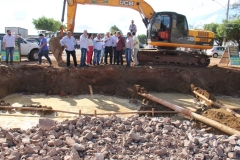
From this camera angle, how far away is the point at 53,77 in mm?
11086

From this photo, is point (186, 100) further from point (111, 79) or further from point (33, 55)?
point (33, 55)

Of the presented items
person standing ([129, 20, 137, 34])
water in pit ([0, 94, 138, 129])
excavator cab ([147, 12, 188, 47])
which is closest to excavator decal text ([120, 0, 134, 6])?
person standing ([129, 20, 137, 34])

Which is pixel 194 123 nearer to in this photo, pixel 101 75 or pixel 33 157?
pixel 33 157

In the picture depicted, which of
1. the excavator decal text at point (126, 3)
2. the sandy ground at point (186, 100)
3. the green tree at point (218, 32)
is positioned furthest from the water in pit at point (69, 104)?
the green tree at point (218, 32)

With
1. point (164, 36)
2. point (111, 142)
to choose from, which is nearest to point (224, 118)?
point (111, 142)

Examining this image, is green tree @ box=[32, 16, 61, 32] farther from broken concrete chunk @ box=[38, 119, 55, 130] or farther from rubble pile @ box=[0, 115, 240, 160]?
rubble pile @ box=[0, 115, 240, 160]

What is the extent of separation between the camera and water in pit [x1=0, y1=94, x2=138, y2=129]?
25.3 ft

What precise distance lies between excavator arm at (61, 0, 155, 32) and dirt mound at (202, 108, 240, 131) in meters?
7.47

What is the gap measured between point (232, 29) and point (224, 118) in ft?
105

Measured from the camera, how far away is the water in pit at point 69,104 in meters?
7.70

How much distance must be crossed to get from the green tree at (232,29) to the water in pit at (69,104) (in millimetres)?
30516

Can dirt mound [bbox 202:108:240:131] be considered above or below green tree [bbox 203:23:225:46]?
below

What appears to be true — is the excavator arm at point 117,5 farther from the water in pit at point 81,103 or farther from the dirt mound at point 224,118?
the dirt mound at point 224,118

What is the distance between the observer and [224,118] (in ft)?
23.5
